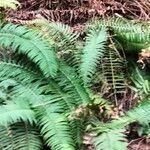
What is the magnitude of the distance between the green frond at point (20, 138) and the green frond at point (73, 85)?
0.53 metres

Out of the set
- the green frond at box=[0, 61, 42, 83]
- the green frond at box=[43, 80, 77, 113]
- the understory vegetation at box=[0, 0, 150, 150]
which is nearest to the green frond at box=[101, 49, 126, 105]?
the understory vegetation at box=[0, 0, 150, 150]

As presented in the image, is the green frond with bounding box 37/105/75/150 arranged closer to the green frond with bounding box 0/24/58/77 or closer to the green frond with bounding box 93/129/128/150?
the green frond with bounding box 93/129/128/150

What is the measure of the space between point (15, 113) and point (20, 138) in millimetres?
288

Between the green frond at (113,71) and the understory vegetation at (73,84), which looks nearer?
the understory vegetation at (73,84)

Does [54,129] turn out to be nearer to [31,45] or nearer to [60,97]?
[60,97]

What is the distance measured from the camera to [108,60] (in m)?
4.77

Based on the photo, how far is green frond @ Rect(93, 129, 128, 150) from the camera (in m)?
3.79

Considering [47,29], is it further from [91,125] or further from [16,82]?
[91,125]

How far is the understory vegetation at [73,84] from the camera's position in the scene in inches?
160

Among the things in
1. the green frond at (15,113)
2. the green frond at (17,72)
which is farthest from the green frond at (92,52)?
the green frond at (15,113)

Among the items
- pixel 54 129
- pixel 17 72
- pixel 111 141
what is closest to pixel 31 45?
pixel 17 72

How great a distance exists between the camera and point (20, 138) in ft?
13.6

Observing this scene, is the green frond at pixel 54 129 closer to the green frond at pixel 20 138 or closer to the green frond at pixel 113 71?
the green frond at pixel 20 138

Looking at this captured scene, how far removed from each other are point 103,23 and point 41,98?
118cm
